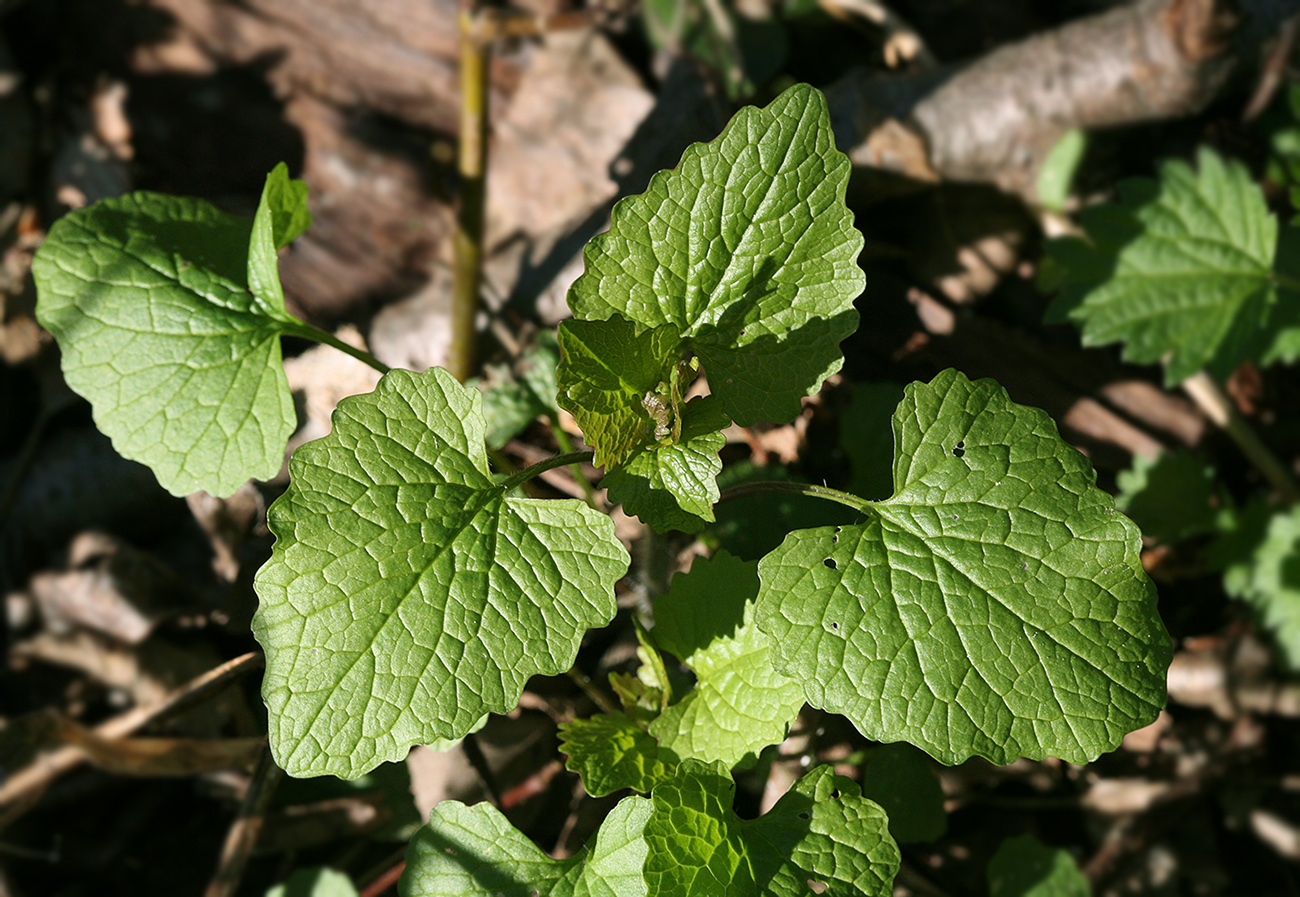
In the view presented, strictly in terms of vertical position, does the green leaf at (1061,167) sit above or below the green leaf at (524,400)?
above

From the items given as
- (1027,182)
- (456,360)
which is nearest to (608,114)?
(456,360)

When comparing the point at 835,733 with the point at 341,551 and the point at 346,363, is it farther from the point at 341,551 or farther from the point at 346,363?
the point at 346,363

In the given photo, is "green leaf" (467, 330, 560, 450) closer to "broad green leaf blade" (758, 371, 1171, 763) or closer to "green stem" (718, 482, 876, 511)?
"green stem" (718, 482, 876, 511)

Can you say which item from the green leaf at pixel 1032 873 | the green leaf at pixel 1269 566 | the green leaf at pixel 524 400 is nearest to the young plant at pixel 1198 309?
the green leaf at pixel 1269 566

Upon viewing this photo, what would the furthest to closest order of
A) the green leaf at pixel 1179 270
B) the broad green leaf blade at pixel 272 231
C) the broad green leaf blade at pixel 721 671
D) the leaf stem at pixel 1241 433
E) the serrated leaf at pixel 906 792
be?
the leaf stem at pixel 1241 433
the green leaf at pixel 1179 270
the serrated leaf at pixel 906 792
the broad green leaf blade at pixel 272 231
the broad green leaf blade at pixel 721 671

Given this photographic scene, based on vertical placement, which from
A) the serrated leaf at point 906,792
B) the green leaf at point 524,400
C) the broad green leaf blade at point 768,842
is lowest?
the serrated leaf at point 906,792

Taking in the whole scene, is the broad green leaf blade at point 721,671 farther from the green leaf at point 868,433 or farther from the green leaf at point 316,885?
the green leaf at point 316,885

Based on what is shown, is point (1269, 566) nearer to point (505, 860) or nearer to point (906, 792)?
point (906, 792)

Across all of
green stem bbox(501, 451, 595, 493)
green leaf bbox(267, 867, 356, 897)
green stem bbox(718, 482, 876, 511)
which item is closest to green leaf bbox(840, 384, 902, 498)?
green stem bbox(718, 482, 876, 511)
